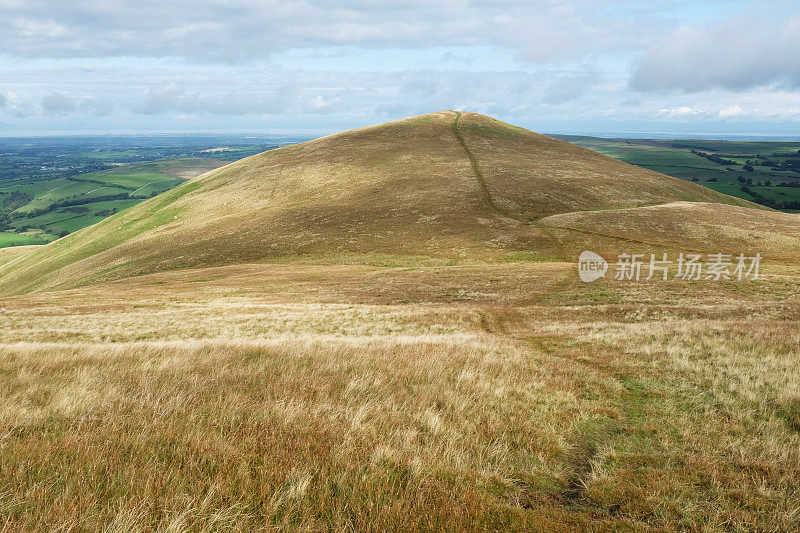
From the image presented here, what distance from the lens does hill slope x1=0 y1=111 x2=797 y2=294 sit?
60.5 meters

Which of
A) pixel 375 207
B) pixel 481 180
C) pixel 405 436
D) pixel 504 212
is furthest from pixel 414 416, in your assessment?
pixel 481 180

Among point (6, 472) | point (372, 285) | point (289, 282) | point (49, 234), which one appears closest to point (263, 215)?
point (289, 282)

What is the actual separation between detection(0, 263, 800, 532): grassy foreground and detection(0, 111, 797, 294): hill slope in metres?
43.1

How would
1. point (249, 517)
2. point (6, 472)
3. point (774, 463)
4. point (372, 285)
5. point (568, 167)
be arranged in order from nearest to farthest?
point (249, 517) → point (6, 472) → point (774, 463) → point (372, 285) → point (568, 167)

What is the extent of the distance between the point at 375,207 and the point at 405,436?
69171 millimetres

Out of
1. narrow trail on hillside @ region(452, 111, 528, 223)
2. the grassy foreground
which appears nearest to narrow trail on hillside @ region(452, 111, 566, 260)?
narrow trail on hillside @ region(452, 111, 528, 223)

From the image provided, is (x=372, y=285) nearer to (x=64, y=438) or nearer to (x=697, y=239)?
(x=64, y=438)

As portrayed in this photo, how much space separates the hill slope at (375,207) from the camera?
2382 inches

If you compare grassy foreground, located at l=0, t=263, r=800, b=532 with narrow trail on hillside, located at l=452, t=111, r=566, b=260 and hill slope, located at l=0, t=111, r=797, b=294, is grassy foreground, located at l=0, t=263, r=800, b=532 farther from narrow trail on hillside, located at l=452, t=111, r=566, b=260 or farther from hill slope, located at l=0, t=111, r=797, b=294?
hill slope, located at l=0, t=111, r=797, b=294

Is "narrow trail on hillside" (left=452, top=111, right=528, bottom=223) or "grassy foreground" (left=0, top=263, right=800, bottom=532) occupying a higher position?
"narrow trail on hillside" (left=452, top=111, right=528, bottom=223)

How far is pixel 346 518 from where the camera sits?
436 cm

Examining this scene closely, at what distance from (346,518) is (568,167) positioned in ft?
330

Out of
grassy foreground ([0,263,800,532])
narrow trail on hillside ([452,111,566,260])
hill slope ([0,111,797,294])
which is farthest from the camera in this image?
hill slope ([0,111,797,294])

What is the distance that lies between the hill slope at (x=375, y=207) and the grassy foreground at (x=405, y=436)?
4307 centimetres
